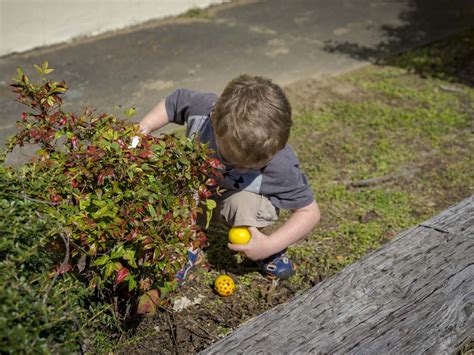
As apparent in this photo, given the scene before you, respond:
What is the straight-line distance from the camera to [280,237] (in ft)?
10.2

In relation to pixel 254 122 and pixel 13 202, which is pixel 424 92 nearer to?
pixel 254 122

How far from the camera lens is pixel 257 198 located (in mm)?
3176

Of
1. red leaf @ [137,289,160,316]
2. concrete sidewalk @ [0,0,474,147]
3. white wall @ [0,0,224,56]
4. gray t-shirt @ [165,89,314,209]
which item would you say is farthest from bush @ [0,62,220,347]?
white wall @ [0,0,224,56]

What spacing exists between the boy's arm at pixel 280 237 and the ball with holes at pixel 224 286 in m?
0.18

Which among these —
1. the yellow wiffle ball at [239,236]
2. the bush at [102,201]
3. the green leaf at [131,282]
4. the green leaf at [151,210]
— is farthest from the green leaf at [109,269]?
the yellow wiffle ball at [239,236]

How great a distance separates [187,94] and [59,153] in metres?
1.17

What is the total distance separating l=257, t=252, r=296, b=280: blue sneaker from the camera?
3287 millimetres

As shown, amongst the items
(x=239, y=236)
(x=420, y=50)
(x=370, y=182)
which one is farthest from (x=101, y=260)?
(x=420, y=50)

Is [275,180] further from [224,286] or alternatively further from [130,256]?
[130,256]

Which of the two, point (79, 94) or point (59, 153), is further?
point (79, 94)

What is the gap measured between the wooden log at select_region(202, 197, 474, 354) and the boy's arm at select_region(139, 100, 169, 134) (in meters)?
1.26

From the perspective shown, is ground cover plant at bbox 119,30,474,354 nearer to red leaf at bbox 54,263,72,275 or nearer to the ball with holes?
the ball with holes

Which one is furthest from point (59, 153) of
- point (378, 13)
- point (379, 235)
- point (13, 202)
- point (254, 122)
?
point (378, 13)

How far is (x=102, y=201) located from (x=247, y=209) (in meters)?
1.08
